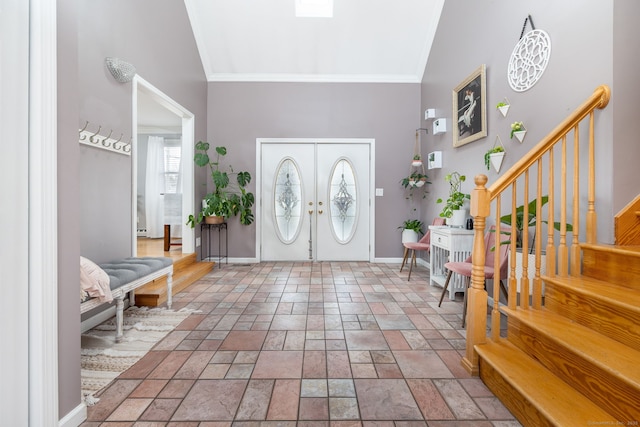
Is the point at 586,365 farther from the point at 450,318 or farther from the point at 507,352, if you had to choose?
the point at 450,318

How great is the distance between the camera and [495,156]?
2693 mm

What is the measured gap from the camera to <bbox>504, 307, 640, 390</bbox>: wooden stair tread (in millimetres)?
1097

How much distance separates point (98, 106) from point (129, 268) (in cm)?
132

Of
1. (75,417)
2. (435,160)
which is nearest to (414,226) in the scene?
(435,160)

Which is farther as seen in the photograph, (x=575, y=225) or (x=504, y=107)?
(x=504, y=107)

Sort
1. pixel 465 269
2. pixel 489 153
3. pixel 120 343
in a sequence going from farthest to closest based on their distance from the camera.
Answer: pixel 489 153 → pixel 465 269 → pixel 120 343

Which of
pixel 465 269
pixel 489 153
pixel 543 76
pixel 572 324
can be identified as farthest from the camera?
pixel 489 153

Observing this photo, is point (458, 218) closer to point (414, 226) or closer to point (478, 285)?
point (414, 226)

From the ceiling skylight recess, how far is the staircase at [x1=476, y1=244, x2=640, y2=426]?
3957mm

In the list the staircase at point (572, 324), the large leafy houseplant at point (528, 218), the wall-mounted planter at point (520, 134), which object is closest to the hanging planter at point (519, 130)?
the wall-mounted planter at point (520, 134)

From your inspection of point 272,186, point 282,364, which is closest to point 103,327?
point 282,364

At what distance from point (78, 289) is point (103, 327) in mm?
1268

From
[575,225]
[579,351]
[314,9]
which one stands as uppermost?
[314,9]

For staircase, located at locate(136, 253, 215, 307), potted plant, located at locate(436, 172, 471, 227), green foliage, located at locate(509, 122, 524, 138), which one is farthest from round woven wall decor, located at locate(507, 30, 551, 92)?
staircase, located at locate(136, 253, 215, 307)
